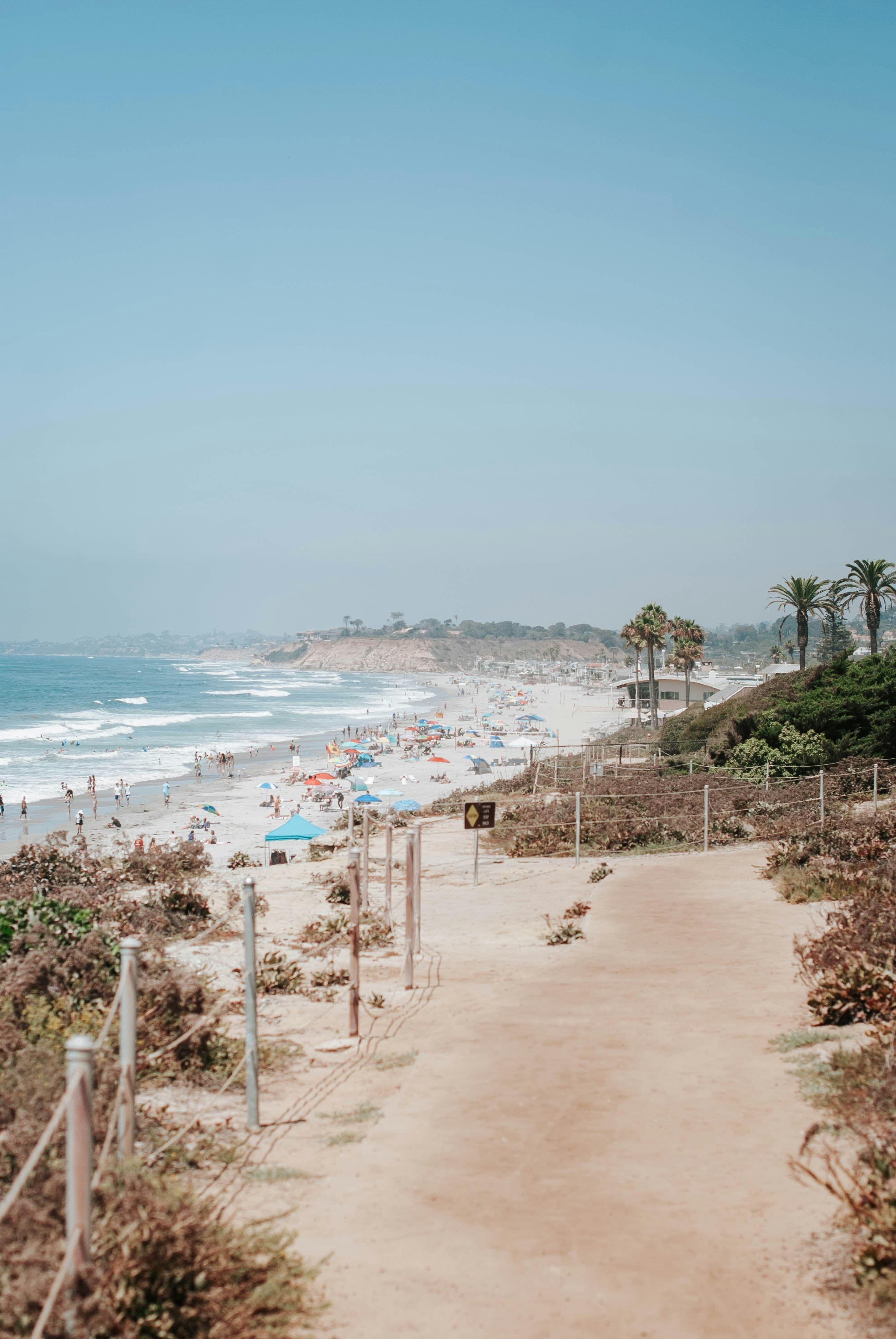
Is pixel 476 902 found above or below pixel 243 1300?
below

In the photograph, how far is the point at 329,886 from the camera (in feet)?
52.4

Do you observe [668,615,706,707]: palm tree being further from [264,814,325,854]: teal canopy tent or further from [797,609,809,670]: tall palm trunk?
[264,814,325,854]: teal canopy tent

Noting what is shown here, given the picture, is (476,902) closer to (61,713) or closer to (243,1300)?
(243,1300)

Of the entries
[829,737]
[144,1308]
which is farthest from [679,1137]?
[829,737]

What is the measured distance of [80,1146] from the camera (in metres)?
3.60

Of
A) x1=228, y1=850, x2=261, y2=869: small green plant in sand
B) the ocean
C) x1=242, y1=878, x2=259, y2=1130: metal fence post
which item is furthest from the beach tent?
the ocean

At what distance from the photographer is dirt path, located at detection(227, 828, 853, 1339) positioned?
436 cm

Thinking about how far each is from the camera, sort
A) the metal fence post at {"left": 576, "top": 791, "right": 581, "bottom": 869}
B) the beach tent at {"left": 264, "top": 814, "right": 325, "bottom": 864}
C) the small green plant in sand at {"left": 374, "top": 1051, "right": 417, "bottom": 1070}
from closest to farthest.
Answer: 1. the small green plant in sand at {"left": 374, "top": 1051, "right": 417, "bottom": 1070}
2. the metal fence post at {"left": 576, "top": 791, "right": 581, "bottom": 869}
3. the beach tent at {"left": 264, "top": 814, "right": 325, "bottom": 864}

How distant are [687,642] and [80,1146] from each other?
71760 millimetres

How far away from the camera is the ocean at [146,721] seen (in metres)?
58.6

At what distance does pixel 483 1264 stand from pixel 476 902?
1050 centimetres

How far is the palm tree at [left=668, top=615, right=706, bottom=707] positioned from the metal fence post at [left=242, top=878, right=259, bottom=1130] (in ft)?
214

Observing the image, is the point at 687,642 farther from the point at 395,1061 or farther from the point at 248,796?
A: the point at 395,1061

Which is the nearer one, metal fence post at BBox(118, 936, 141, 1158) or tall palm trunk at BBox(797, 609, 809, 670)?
metal fence post at BBox(118, 936, 141, 1158)
